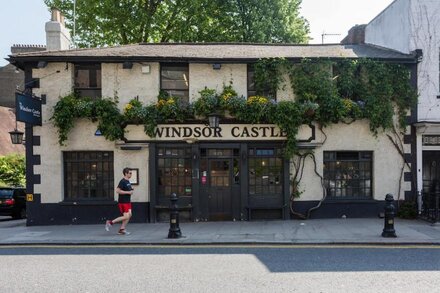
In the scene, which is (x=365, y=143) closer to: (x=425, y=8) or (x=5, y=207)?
(x=425, y=8)

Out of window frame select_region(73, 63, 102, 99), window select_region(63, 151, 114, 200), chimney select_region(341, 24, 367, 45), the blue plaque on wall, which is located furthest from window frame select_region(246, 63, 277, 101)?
chimney select_region(341, 24, 367, 45)

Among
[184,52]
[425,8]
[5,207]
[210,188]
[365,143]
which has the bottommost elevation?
[5,207]

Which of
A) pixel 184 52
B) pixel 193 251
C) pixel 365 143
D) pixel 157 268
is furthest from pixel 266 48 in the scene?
pixel 157 268

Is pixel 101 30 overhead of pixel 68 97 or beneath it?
overhead

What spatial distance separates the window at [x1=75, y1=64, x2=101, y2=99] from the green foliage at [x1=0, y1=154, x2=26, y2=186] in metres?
14.4

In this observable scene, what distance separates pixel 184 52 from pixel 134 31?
45.3 feet

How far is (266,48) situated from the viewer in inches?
626

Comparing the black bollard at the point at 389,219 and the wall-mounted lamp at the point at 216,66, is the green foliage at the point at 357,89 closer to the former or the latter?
the wall-mounted lamp at the point at 216,66

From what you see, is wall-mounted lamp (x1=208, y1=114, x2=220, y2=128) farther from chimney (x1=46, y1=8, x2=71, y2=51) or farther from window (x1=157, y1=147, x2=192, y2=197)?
chimney (x1=46, y1=8, x2=71, y2=51)

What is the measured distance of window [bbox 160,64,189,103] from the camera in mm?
14055

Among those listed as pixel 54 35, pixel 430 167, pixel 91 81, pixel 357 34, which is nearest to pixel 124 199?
pixel 91 81

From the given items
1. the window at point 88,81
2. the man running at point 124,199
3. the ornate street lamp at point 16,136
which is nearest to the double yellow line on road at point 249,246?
the man running at point 124,199

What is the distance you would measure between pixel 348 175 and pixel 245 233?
494cm

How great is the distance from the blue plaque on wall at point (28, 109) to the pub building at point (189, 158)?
1.44 feet
